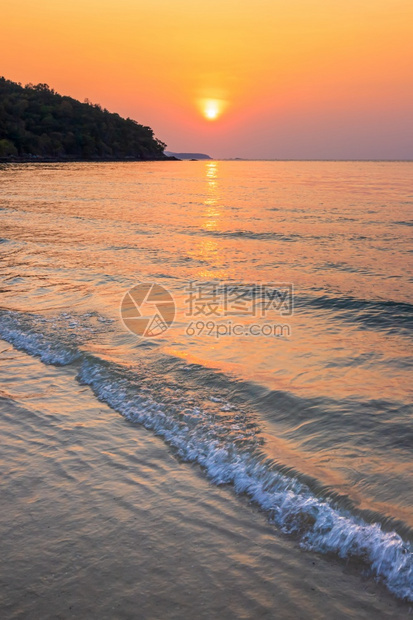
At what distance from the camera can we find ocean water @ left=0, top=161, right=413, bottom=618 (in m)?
Answer: 4.57

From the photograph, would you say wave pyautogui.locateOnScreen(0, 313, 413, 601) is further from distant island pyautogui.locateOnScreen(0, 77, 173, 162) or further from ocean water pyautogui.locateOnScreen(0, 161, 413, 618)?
distant island pyautogui.locateOnScreen(0, 77, 173, 162)

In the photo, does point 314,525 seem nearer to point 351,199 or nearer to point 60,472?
point 60,472

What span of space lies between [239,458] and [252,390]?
1.99 meters

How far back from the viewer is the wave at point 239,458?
→ 4320mm

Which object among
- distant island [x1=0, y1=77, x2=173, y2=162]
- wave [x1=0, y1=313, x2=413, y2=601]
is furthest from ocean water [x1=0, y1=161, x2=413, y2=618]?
distant island [x1=0, y1=77, x2=173, y2=162]

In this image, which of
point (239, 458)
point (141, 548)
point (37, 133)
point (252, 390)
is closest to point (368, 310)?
point (252, 390)

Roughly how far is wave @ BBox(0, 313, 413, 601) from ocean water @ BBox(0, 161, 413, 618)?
2 cm

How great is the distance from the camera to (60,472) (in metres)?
5.34

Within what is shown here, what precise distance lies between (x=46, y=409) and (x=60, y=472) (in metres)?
1.72

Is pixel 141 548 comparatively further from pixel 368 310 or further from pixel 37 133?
pixel 37 133

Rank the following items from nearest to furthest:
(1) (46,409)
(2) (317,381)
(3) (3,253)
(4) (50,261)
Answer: (1) (46,409)
(2) (317,381)
(4) (50,261)
(3) (3,253)

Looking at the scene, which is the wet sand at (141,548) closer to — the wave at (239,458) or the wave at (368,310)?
the wave at (239,458)

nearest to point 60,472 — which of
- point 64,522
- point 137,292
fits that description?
point 64,522

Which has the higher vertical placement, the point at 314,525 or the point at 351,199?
the point at 351,199
